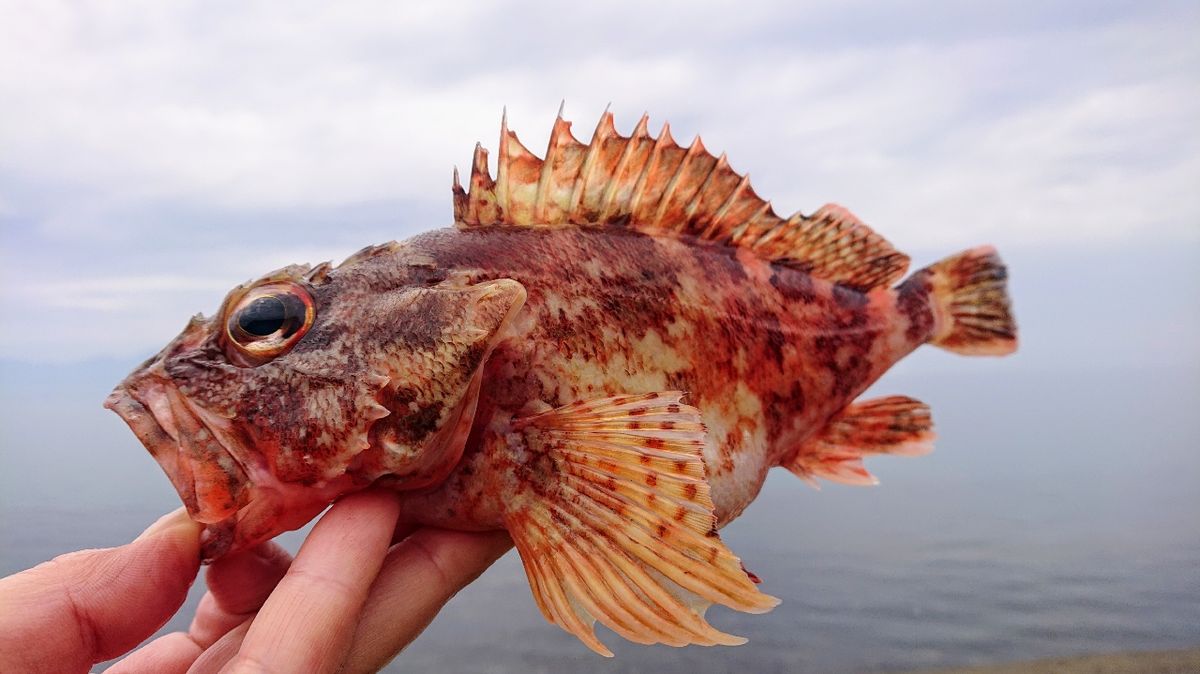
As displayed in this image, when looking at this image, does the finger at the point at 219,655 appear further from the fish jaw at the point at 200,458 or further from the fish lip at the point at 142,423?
the fish lip at the point at 142,423

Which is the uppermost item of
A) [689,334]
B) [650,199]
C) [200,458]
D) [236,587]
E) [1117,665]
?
[650,199]

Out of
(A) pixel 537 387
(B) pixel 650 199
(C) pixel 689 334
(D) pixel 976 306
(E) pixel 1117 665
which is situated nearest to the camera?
(A) pixel 537 387

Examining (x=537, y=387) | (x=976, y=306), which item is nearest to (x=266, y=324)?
(x=537, y=387)

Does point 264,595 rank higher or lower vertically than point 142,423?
lower

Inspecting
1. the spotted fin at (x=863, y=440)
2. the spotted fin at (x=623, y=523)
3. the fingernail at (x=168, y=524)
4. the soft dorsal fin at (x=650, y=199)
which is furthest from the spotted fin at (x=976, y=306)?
the fingernail at (x=168, y=524)

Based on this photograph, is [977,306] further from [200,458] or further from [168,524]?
[168,524]

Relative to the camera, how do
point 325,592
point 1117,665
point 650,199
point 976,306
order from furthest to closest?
point 1117,665 → point 976,306 → point 650,199 → point 325,592
